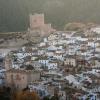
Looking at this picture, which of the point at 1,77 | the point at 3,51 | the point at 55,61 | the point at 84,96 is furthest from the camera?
the point at 3,51

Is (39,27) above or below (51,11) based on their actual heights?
below

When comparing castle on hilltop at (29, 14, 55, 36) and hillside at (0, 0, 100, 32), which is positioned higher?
hillside at (0, 0, 100, 32)

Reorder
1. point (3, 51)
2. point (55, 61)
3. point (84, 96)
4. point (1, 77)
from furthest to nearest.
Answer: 1. point (3, 51)
2. point (55, 61)
3. point (1, 77)
4. point (84, 96)

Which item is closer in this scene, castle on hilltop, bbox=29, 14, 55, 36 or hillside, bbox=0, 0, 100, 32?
castle on hilltop, bbox=29, 14, 55, 36

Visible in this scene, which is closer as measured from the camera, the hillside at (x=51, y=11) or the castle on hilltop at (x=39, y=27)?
the castle on hilltop at (x=39, y=27)

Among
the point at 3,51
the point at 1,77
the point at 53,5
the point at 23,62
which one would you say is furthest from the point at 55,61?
the point at 53,5

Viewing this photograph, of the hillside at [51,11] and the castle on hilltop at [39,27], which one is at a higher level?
the hillside at [51,11]

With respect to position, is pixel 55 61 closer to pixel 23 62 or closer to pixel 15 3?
pixel 23 62

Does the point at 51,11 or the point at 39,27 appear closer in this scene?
the point at 39,27
